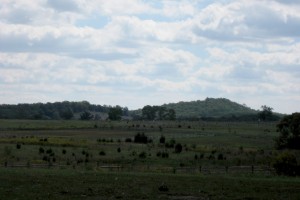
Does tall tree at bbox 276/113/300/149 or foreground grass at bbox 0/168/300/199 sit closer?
foreground grass at bbox 0/168/300/199

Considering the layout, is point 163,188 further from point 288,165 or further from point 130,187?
point 288,165

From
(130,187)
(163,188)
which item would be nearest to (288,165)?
(163,188)

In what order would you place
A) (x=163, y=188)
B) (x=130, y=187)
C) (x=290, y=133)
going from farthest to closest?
1. (x=290, y=133)
2. (x=130, y=187)
3. (x=163, y=188)

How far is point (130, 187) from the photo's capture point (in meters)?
33.0

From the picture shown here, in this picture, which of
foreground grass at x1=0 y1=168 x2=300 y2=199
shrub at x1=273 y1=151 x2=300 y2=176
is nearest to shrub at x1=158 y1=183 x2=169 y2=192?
foreground grass at x1=0 y1=168 x2=300 y2=199

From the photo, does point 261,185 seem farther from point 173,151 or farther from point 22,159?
point 173,151

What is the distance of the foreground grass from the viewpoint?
29781mm

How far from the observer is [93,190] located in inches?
1232

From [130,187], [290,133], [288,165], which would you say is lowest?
[130,187]

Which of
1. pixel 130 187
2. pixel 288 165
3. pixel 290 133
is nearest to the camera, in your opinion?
pixel 130 187

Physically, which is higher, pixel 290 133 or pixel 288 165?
pixel 290 133

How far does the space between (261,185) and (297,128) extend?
1927 inches

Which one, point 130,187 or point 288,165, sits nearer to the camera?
point 130,187

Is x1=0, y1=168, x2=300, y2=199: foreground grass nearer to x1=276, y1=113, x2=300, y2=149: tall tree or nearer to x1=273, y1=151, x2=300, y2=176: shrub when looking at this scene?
x1=273, y1=151, x2=300, y2=176: shrub
